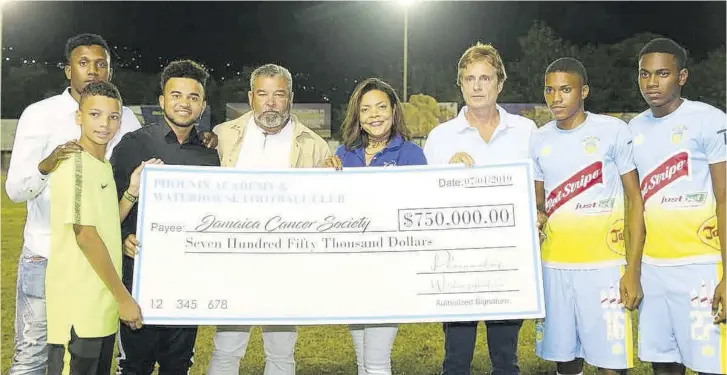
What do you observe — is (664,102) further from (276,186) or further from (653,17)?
(653,17)

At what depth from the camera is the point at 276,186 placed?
3229 mm

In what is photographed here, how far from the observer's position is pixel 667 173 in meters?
3.15

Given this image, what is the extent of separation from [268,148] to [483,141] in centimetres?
118

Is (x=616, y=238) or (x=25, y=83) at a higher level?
(x=25, y=83)

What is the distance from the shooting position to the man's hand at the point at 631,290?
10.4 feet

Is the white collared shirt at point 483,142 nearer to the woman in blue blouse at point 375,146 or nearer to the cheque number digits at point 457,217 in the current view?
the woman in blue blouse at point 375,146

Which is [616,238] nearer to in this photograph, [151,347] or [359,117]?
[359,117]

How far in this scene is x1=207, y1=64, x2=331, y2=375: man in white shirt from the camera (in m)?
3.34

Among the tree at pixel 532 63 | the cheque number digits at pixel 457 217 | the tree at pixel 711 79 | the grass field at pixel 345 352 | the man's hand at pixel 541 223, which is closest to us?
the cheque number digits at pixel 457 217

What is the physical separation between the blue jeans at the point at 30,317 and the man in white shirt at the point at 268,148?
93 cm

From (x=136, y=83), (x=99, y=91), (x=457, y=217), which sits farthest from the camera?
(x=136, y=83)

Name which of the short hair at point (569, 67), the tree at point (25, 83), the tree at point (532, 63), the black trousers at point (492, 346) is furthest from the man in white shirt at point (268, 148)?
the tree at point (532, 63)

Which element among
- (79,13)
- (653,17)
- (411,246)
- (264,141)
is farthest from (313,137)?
(653,17)

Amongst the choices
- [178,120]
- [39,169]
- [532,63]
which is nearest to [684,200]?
[178,120]
